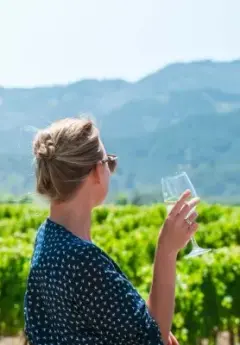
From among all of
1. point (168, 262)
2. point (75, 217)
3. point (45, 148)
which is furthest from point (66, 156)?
point (168, 262)

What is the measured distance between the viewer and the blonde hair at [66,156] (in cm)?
259

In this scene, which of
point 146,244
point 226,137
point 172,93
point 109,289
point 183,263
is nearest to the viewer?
point 109,289

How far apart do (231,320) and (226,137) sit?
95.7 meters

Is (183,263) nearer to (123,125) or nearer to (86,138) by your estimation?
(86,138)

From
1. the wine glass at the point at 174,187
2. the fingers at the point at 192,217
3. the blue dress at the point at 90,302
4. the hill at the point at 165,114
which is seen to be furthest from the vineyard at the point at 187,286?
the hill at the point at 165,114

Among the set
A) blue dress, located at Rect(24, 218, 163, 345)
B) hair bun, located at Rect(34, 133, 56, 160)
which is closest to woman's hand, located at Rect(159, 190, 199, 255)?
blue dress, located at Rect(24, 218, 163, 345)

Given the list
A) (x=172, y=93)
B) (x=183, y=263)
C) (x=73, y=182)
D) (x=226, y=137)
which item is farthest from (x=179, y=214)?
(x=172, y=93)

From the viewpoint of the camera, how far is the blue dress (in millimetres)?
2504

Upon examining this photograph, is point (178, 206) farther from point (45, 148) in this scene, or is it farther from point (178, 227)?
point (45, 148)

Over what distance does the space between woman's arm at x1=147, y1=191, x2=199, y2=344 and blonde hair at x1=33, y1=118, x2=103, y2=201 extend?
282 mm

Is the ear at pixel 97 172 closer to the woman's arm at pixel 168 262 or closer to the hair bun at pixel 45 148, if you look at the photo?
the hair bun at pixel 45 148

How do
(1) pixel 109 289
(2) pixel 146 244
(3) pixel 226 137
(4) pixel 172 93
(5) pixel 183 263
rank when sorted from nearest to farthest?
(1) pixel 109 289, (5) pixel 183 263, (2) pixel 146 244, (3) pixel 226 137, (4) pixel 172 93

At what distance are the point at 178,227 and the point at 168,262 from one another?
4.2 inches

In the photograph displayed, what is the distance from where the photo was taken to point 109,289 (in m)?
2.51
